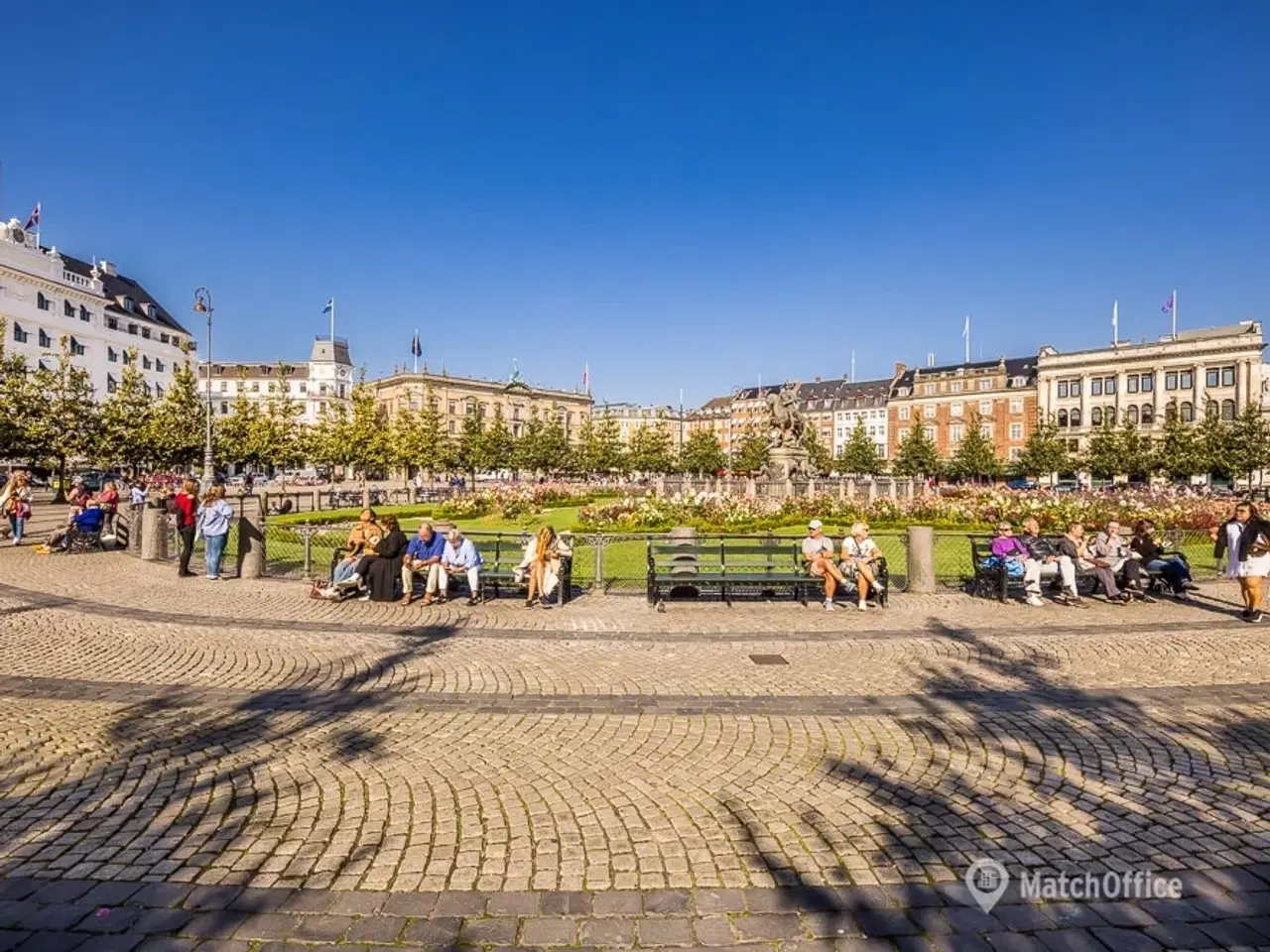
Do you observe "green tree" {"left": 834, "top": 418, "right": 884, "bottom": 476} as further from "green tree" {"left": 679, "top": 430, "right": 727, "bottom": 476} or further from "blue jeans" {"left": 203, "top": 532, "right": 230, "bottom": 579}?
"blue jeans" {"left": 203, "top": 532, "right": 230, "bottom": 579}

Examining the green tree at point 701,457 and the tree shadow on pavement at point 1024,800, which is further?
the green tree at point 701,457

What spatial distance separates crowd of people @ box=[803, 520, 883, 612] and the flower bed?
37.2 ft

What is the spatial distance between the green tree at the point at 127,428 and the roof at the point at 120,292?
4110cm

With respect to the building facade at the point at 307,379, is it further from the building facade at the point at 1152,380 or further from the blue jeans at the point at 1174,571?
the blue jeans at the point at 1174,571

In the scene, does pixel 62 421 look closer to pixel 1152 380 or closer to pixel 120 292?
pixel 120 292

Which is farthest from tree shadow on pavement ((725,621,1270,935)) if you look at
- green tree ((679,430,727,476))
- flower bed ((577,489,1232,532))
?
green tree ((679,430,727,476))

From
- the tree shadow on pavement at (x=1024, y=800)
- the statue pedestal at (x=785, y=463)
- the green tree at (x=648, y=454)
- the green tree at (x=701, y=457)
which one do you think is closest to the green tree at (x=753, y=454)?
the green tree at (x=701, y=457)

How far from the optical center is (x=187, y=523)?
51.6 feet

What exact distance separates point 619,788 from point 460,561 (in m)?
8.04

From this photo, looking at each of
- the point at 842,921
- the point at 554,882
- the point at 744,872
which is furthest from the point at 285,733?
the point at 842,921

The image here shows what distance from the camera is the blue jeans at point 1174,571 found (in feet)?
43.9

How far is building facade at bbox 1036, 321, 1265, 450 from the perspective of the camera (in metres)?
75.5

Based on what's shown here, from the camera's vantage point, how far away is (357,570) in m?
13.1

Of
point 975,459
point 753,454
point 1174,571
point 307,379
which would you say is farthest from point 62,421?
point 307,379
